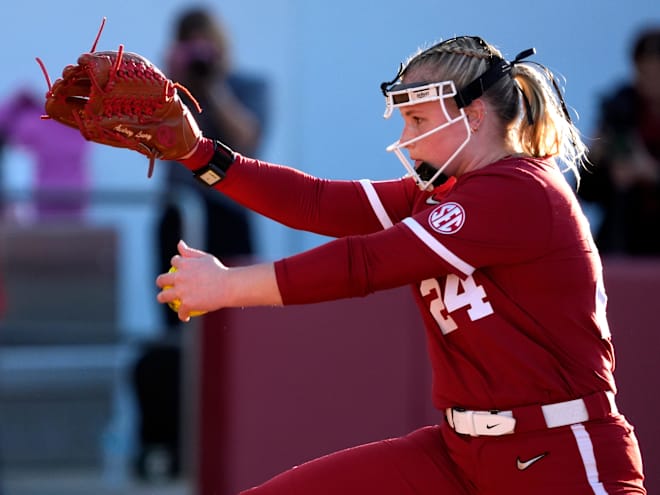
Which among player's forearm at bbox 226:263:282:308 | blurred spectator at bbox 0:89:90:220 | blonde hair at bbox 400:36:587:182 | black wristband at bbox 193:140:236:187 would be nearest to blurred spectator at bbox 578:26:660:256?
blurred spectator at bbox 0:89:90:220

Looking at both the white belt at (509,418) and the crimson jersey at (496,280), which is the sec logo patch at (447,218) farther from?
the white belt at (509,418)

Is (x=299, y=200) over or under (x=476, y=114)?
under

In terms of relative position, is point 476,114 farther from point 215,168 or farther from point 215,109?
point 215,109

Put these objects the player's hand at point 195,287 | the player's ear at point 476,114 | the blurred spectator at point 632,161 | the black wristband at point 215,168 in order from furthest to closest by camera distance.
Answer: the blurred spectator at point 632,161 → the black wristband at point 215,168 → the player's ear at point 476,114 → the player's hand at point 195,287

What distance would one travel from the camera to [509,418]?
3162 mm

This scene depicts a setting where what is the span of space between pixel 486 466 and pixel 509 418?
0.43 ft

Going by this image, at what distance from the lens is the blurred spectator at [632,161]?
6.18 meters

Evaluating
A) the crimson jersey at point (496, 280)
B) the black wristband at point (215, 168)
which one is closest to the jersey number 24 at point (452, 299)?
the crimson jersey at point (496, 280)

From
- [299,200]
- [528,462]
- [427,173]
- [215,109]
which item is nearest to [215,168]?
[299,200]

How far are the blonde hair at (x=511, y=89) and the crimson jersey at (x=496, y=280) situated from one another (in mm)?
143

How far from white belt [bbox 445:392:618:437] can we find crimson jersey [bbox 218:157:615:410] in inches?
0.9

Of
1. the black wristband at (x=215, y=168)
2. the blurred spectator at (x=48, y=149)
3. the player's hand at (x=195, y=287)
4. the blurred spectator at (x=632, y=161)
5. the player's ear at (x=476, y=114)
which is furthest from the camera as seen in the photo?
the blurred spectator at (x=48, y=149)

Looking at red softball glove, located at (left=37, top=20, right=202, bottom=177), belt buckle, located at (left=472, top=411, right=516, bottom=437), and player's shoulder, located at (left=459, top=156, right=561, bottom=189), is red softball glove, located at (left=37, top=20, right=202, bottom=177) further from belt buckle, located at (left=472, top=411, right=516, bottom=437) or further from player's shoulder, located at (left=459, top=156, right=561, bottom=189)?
belt buckle, located at (left=472, top=411, right=516, bottom=437)

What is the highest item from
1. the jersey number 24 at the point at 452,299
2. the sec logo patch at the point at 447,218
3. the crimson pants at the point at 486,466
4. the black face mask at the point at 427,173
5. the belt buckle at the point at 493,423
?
the black face mask at the point at 427,173
